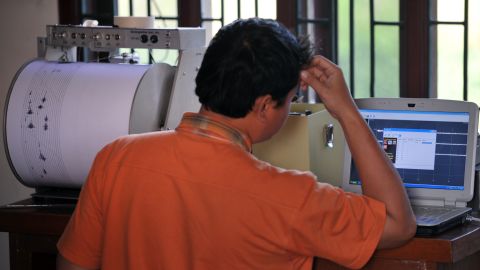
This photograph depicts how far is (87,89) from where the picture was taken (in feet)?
8.70

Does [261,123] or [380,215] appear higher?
[261,123]

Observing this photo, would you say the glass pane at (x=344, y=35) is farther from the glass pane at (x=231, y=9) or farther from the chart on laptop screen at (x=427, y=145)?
the chart on laptop screen at (x=427, y=145)

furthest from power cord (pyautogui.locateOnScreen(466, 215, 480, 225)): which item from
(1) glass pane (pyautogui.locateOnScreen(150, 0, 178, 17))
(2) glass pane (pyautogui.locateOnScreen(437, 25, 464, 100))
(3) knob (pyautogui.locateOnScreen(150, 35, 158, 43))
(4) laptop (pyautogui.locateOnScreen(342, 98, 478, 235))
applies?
(1) glass pane (pyautogui.locateOnScreen(150, 0, 178, 17))

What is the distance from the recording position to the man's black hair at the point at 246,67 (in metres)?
1.55

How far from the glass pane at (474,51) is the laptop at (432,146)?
1640 mm

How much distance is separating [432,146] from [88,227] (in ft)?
3.43

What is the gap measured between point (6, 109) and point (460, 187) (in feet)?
4.23

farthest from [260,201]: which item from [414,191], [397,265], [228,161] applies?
[414,191]

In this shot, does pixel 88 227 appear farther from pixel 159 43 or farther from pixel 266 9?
pixel 266 9

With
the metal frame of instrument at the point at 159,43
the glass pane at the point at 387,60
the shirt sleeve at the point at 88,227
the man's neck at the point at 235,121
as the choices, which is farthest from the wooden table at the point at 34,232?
the glass pane at the point at 387,60

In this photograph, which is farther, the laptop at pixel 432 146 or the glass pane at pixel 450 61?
the glass pane at pixel 450 61

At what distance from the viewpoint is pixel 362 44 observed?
404cm

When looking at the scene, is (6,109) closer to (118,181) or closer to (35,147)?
(35,147)

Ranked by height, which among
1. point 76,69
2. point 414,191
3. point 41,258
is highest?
point 76,69
